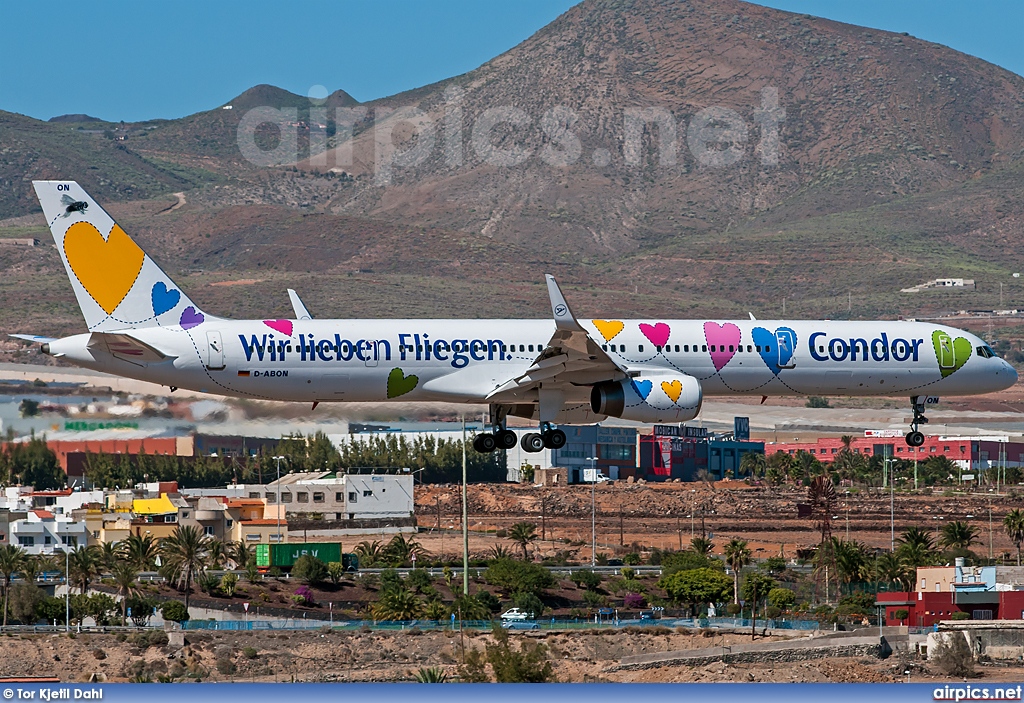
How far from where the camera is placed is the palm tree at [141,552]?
87.4 metres

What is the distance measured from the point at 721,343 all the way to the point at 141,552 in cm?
4214

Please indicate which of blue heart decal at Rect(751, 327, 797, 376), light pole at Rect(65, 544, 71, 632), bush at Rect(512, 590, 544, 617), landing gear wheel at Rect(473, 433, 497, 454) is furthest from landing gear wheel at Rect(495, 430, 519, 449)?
bush at Rect(512, 590, 544, 617)

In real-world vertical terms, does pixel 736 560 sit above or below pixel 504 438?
below

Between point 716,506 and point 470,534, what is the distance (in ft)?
80.1

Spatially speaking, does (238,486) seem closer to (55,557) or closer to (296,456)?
(296,456)

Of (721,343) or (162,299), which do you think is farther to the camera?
(721,343)

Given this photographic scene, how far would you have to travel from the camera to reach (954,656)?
234 ft

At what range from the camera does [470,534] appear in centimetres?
10800

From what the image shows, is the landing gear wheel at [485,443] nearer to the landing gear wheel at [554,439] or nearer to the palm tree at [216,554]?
the landing gear wheel at [554,439]

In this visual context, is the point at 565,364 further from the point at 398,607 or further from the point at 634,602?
the point at 634,602

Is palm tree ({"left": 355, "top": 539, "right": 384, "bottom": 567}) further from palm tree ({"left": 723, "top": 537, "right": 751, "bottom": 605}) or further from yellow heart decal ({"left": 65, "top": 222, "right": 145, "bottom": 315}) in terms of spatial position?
yellow heart decal ({"left": 65, "top": 222, "right": 145, "bottom": 315})

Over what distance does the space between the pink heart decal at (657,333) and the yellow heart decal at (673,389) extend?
2045 millimetres

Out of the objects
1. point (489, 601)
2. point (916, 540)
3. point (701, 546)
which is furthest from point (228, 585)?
point (916, 540)

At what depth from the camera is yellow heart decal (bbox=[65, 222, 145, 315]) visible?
5338 cm
